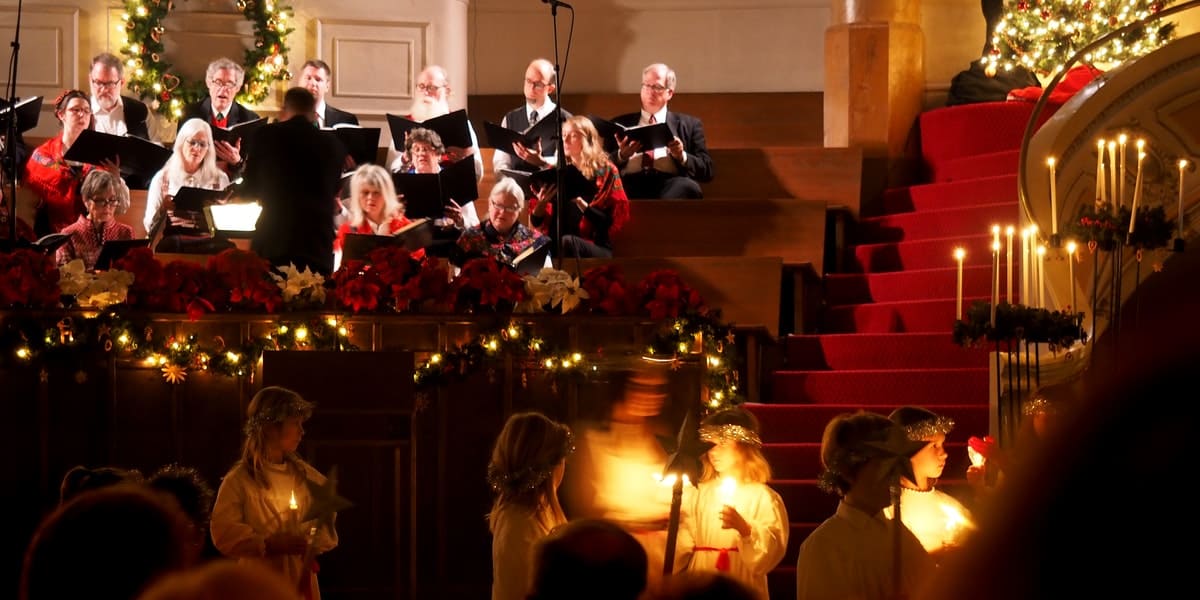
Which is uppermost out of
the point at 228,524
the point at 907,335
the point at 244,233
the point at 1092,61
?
the point at 1092,61

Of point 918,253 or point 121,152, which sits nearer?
point 121,152

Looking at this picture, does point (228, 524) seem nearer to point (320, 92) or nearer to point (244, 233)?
point (244, 233)

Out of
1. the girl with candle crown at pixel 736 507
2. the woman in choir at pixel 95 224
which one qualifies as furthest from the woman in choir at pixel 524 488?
the woman in choir at pixel 95 224

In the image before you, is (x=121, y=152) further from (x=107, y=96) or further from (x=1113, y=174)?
(x=1113, y=174)

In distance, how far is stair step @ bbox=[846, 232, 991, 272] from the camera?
8984 millimetres

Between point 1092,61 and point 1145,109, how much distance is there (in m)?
2.72

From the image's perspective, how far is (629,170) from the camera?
32.9 feet

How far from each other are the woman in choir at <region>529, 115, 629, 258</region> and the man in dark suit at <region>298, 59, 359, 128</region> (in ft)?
7.39

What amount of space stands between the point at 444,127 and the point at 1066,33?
4284 millimetres

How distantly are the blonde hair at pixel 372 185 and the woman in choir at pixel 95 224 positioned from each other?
1.39m

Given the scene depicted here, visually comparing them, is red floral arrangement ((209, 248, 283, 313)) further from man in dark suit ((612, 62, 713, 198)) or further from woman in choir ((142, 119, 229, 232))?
man in dark suit ((612, 62, 713, 198))

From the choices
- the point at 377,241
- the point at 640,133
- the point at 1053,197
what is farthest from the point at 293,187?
the point at 1053,197

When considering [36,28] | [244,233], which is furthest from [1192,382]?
[36,28]

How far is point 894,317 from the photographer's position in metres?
8.66
